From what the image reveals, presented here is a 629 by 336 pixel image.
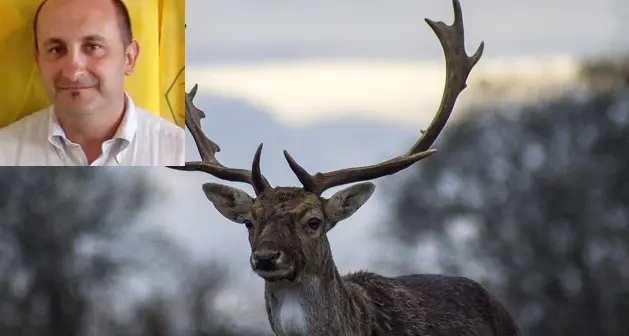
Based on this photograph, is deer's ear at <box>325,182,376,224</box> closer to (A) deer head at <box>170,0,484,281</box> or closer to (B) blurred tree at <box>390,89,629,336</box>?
(A) deer head at <box>170,0,484,281</box>

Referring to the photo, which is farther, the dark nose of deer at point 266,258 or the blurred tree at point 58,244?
the blurred tree at point 58,244

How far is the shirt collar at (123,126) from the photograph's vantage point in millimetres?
5848

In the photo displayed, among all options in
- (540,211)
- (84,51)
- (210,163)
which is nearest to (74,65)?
(84,51)

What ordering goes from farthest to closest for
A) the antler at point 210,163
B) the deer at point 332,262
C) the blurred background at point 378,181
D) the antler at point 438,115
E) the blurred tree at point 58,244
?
the blurred tree at point 58,244 < the blurred background at point 378,181 < the antler at point 438,115 < the antler at point 210,163 < the deer at point 332,262

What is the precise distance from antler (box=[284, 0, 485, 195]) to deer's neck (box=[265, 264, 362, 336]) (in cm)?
43

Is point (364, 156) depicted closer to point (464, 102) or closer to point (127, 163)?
point (464, 102)

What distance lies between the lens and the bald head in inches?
227

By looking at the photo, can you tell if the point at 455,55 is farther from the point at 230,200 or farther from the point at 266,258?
the point at 266,258

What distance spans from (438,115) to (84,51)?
184 centimetres

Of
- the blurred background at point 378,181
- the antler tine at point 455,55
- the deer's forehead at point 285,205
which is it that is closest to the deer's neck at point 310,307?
the deer's forehead at point 285,205

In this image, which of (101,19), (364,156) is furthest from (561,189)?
(101,19)

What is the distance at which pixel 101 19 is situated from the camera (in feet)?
19.0

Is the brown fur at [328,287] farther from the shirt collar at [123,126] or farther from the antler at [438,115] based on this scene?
the shirt collar at [123,126]

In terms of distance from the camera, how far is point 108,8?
580 centimetres
